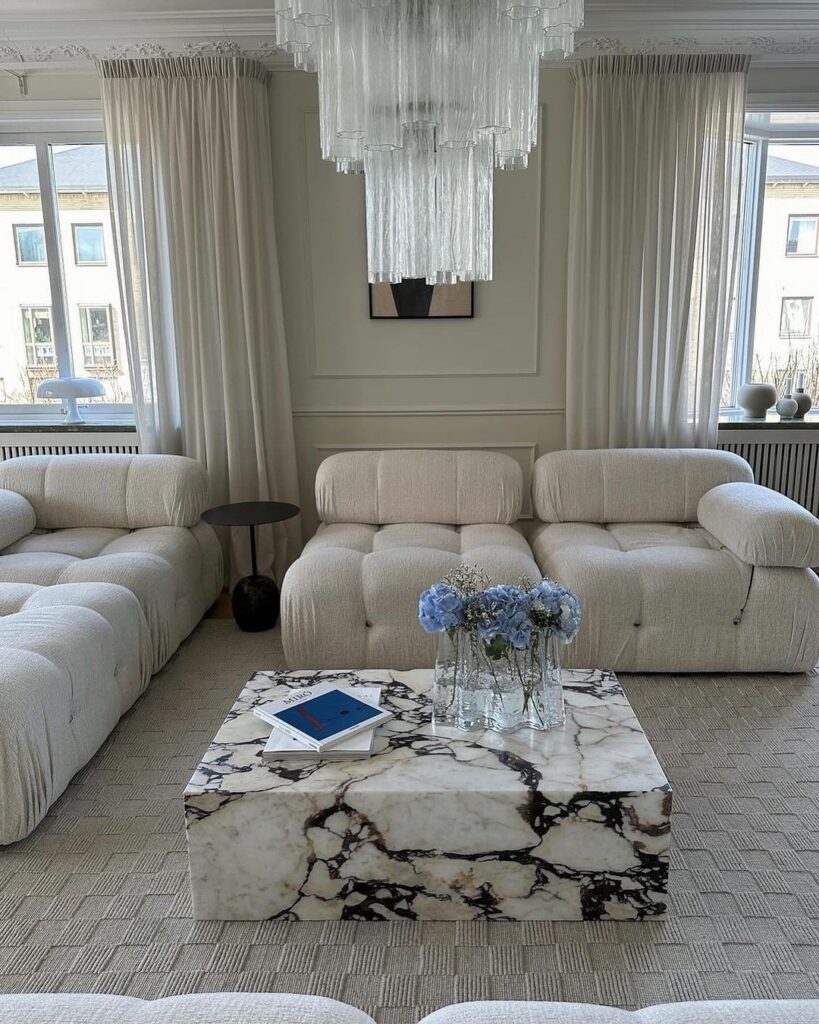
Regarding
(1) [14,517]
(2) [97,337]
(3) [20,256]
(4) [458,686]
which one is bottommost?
(4) [458,686]

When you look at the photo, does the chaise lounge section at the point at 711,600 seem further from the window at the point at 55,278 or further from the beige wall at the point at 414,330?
the window at the point at 55,278

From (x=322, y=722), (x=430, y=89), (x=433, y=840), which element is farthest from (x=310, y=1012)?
(x=430, y=89)

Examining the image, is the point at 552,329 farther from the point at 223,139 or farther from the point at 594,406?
the point at 223,139

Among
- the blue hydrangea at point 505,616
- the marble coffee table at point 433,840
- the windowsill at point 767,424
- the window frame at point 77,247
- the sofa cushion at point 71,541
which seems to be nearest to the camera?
the marble coffee table at point 433,840

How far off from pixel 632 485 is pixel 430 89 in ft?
7.29

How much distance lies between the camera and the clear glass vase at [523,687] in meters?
2.18

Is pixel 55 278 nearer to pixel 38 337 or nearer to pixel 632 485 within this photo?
pixel 38 337

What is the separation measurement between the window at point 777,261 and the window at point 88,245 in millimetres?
3396

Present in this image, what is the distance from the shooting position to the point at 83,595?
117 inches

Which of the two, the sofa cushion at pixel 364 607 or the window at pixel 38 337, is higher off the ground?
the window at pixel 38 337

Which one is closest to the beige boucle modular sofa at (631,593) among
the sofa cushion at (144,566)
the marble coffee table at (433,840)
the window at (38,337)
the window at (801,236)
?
the sofa cushion at (144,566)

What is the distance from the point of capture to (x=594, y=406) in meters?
4.36

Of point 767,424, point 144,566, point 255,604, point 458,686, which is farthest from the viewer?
point 767,424

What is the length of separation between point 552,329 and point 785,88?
160 cm
